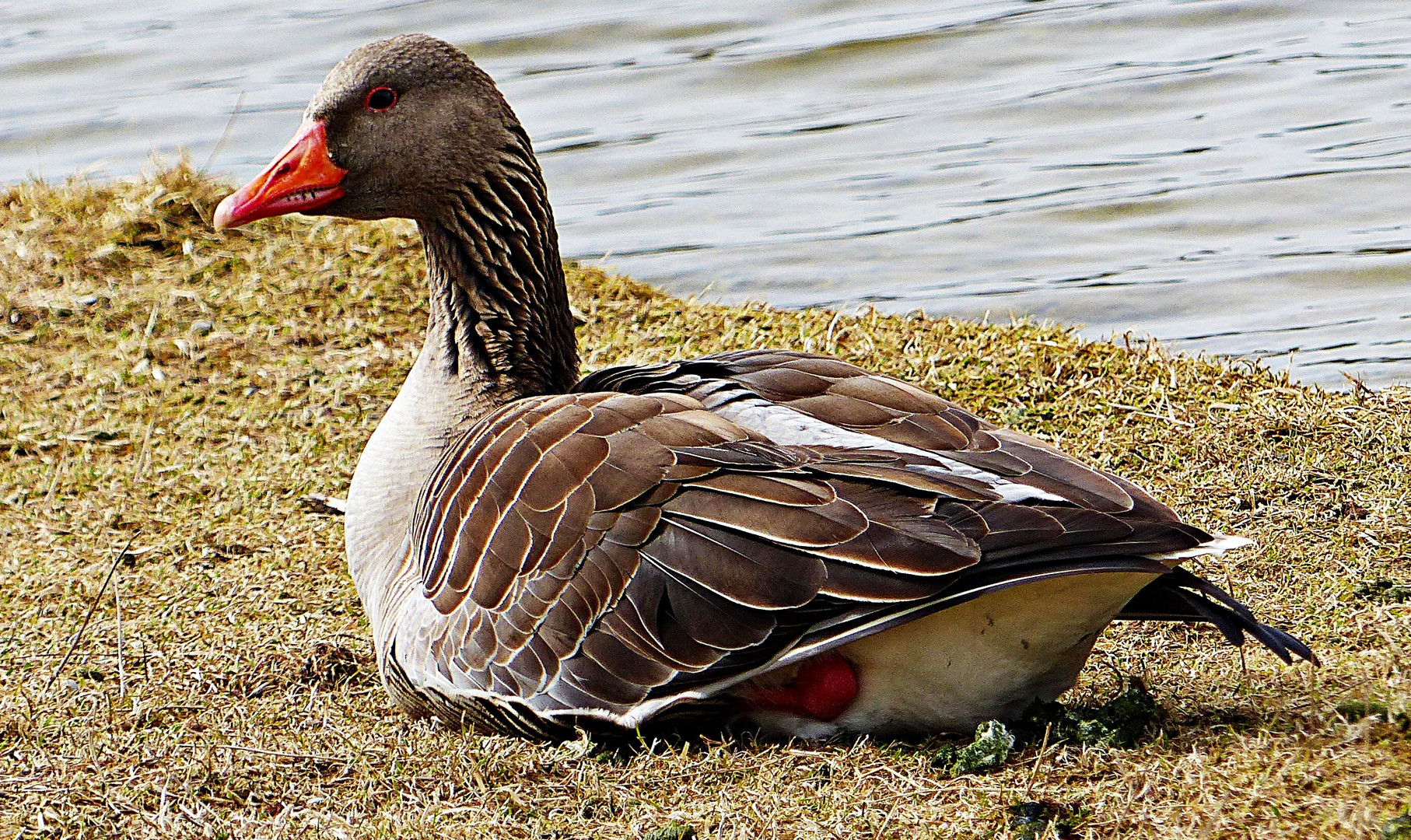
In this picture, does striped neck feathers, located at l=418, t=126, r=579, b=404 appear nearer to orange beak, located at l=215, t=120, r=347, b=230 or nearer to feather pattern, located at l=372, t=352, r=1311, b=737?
orange beak, located at l=215, t=120, r=347, b=230

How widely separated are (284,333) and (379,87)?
2.79 metres

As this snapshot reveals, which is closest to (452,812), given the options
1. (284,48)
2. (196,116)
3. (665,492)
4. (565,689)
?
(565,689)

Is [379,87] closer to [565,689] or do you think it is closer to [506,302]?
[506,302]

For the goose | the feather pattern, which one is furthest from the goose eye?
the feather pattern

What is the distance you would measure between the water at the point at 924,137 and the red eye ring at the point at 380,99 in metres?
4.29

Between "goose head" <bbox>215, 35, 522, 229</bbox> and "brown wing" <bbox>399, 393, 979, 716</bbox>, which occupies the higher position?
"goose head" <bbox>215, 35, 522, 229</bbox>

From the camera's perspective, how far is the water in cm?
837

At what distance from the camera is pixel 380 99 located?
4.40 metres

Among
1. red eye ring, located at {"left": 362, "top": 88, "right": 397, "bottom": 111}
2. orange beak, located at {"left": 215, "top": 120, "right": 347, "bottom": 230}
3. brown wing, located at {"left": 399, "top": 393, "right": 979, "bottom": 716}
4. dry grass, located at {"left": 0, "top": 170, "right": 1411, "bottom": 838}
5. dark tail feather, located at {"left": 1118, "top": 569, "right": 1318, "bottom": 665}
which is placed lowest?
dry grass, located at {"left": 0, "top": 170, "right": 1411, "bottom": 838}

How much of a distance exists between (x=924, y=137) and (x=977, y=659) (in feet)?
26.8

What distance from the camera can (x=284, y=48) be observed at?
45.5ft

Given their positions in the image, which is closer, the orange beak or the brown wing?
the brown wing

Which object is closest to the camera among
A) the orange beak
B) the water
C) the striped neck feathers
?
the orange beak

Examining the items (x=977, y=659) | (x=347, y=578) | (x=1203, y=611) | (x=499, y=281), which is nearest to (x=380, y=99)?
(x=499, y=281)
